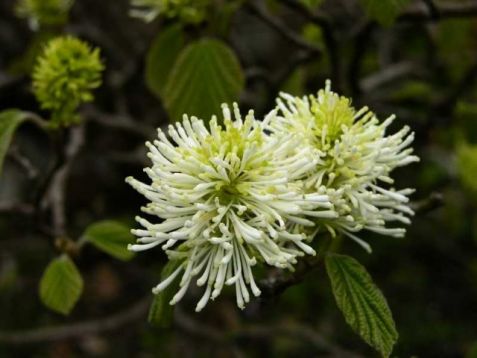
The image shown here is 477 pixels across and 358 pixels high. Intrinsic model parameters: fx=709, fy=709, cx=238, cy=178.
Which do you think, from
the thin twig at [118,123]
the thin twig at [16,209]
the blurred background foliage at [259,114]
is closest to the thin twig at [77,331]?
the blurred background foliage at [259,114]

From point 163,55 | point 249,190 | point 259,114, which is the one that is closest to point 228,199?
point 249,190

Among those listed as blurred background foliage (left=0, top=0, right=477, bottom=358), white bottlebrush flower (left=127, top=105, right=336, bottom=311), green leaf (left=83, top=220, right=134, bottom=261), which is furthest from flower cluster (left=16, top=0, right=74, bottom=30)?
white bottlebrush flower (left=127, top=105, right=336, bottom=311)

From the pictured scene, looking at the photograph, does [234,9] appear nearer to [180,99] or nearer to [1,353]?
[180,99]

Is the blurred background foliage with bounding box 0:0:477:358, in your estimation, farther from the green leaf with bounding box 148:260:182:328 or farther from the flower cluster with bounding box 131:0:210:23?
the green leaf with bounding box 148:260:182:328

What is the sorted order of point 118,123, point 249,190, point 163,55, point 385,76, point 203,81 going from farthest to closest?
point 385,76
point 118,123
point 163,55
point 203,81
point 249,190

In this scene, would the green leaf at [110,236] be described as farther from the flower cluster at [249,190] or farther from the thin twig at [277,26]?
the thin twig at [277,26]

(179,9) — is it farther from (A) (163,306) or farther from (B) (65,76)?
(A) (163,306)
